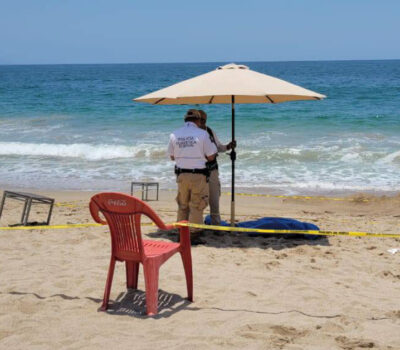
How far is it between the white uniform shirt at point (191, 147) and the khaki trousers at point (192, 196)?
0.43ft

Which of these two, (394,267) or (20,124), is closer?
(394,267)

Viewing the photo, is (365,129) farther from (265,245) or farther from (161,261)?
(161,261)

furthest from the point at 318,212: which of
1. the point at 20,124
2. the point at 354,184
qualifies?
the point at 20,124

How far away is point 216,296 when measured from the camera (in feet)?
15.8

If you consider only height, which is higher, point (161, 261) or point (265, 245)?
point (161, 261)

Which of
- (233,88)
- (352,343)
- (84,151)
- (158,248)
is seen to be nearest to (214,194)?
(233,88)

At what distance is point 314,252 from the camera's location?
634 cm

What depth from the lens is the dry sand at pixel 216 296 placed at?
3.91 metres

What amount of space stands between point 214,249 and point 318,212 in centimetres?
346

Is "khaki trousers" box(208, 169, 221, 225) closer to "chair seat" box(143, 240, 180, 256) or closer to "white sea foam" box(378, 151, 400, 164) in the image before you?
"chair seat" box(143, 240, 180, 256)

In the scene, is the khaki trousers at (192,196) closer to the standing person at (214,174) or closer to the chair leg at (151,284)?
the standing person at (214,174)

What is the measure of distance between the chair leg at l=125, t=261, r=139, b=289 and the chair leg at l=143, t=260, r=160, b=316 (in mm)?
559

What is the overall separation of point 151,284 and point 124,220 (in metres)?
0.50

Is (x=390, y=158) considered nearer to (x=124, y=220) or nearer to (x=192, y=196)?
(x=192, y=196)
